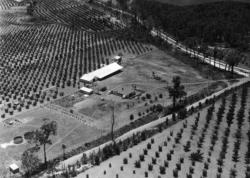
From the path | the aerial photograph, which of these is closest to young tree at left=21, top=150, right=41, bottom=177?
the aerial photograph

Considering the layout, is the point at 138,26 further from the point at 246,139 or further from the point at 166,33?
the point at 246,139

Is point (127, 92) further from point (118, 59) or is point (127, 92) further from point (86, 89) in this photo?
point (118, 59)

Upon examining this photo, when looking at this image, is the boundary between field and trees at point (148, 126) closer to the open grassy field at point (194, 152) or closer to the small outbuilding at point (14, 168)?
the open grassy field at point (194, 152)

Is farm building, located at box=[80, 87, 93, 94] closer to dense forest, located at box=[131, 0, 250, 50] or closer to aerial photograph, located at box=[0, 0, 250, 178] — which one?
aerial photograph, located at box=[0, 0, 250, 178]

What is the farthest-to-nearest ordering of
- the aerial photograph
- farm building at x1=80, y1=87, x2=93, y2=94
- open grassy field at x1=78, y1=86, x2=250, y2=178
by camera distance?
farm building at x1=80, y1=87, x2=93, y2=94
the aerial photograph
open grassy field at x1=78, y1=86, x2=250, y2=178

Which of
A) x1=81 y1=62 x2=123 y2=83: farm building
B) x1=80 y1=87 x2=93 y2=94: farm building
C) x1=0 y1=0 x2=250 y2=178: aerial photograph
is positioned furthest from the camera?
x1=81 y1=62 x2=123 y2=83: farm building

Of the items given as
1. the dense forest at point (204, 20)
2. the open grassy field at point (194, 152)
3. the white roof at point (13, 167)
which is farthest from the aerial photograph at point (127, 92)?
the dense forest at point (204, 20)
